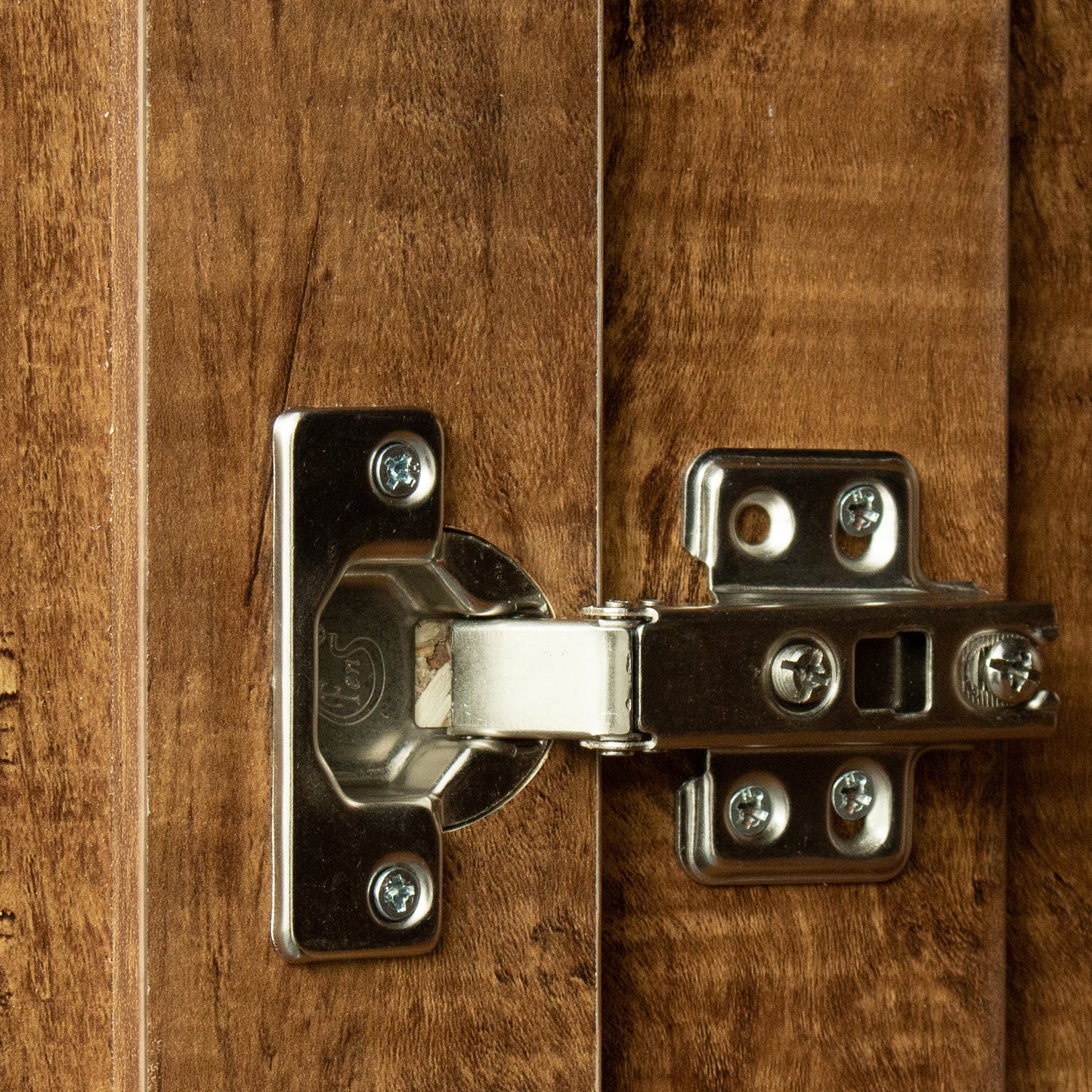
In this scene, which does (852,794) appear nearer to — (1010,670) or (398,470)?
(1010,670)

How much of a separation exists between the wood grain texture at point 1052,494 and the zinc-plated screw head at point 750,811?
140 millimetres

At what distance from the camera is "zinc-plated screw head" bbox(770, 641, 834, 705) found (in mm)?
489

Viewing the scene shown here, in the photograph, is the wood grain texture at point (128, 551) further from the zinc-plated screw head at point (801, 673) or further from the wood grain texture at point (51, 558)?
the zinc-plated screw head at point (801, 673)

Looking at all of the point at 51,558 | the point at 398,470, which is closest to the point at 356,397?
the point at 398,470

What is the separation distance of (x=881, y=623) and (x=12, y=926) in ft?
1.06

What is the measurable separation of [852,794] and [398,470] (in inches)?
8.3

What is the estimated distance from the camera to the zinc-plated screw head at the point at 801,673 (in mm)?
489

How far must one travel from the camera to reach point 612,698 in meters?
0.46

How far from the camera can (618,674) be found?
1.52 feet

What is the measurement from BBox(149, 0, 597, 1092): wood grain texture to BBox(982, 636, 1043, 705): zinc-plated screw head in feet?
0.49

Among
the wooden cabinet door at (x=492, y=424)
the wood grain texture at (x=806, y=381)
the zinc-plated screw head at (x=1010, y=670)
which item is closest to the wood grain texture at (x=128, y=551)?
the wooden cabinet door at (x=492, y=424)

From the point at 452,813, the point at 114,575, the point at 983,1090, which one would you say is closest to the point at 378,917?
the point at 452,813

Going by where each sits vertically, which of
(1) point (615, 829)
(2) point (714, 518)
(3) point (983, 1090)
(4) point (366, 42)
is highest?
(4) point (366, 42)

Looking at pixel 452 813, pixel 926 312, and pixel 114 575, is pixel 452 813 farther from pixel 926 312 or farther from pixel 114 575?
pixel 926 312
